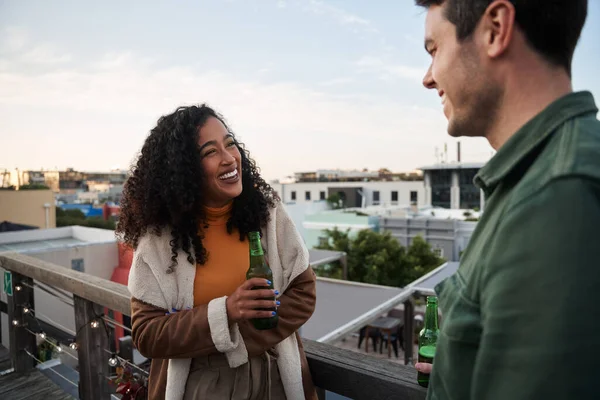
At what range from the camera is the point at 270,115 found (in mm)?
39594

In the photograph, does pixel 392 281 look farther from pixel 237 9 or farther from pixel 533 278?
pixel 533 278

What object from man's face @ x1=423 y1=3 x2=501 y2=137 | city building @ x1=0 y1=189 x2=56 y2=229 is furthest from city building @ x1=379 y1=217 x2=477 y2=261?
man's face @ x1=423 y1=3 x2=501 y2=137

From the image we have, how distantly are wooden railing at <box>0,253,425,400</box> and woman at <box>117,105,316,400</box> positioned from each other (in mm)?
133

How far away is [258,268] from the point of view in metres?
1.63

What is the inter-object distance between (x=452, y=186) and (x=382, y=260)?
29.1m

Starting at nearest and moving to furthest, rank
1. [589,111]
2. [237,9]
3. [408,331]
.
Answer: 1. [589,111]
2. [408,331]
3. [237,9]

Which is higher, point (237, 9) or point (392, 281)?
point (237, 9)

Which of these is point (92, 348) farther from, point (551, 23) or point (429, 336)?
point (551, 23)

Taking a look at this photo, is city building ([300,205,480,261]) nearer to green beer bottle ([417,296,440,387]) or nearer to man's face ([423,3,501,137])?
green beer bottle ([417,296,440,387])

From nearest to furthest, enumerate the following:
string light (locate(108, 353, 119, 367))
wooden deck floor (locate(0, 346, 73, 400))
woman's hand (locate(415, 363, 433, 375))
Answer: woman's hand (locate(415, 363, 433, 375))
string light (locate(108, 353, 119, 367))
wooden deck floor (locate(0, 346, 73, 400))

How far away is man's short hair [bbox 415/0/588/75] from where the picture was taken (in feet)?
2.17

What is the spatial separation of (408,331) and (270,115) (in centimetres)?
3148

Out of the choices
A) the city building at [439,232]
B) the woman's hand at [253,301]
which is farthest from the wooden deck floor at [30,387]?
the city building at [439,232]

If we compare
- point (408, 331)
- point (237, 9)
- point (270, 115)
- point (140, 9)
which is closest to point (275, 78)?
point (270, 115)
